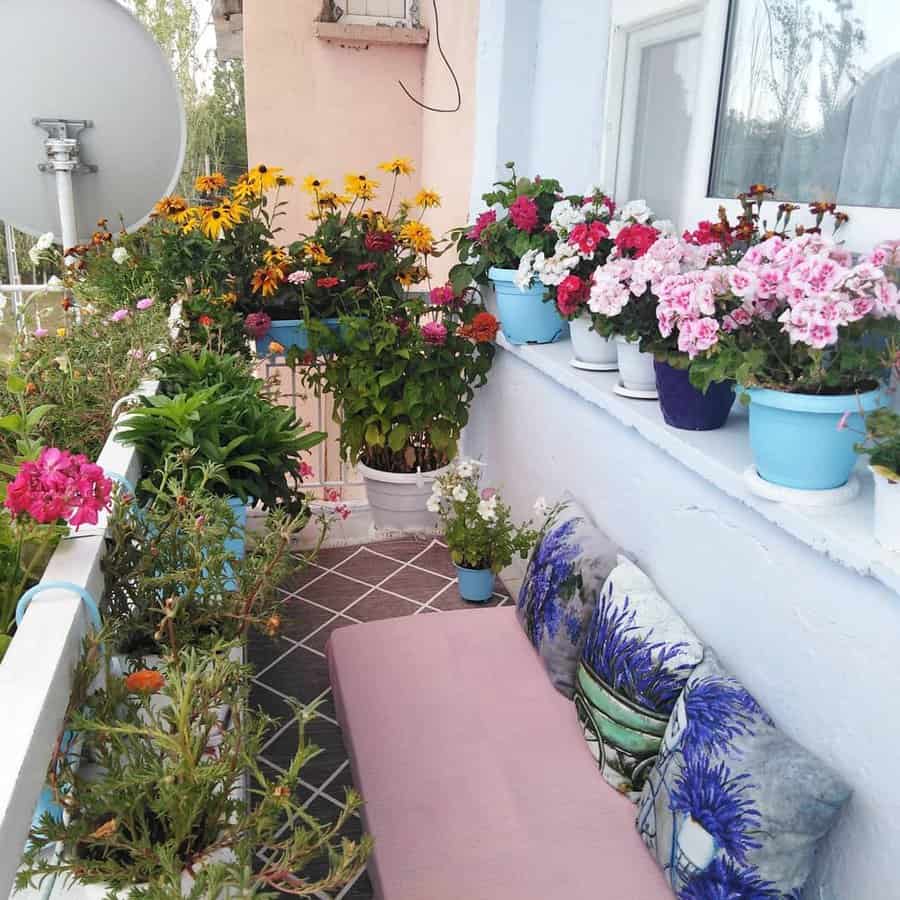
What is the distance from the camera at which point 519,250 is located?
7.18 ft

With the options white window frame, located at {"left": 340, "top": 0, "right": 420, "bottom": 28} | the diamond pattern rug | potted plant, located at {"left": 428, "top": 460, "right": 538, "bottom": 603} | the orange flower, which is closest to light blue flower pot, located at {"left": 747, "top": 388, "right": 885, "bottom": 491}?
the orange flower

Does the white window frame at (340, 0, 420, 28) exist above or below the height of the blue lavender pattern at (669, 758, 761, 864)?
above

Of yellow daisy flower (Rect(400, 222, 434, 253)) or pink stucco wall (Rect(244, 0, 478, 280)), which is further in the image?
pink stucco wall (Rect(244, 0, 478, 280))

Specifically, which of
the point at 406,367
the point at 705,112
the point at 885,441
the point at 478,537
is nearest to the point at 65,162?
the point at 406,367

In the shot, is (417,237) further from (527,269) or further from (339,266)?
(527,269)

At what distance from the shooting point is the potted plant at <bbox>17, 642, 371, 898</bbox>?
75 centimetres

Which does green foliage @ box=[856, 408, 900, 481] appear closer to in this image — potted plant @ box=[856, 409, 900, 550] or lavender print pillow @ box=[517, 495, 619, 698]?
potted plant @ box=[856, 409, 900, 550]

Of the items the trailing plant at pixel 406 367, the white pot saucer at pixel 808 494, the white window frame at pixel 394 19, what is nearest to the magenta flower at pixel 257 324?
the trailing plant at pixel 406 367

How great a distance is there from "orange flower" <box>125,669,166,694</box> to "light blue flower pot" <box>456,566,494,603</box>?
1.64 metres

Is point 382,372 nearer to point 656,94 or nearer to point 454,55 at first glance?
point 656,94

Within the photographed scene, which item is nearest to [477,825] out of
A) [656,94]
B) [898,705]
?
[898,705]

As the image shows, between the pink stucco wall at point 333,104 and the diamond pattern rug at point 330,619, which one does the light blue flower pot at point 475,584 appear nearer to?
the diamond pattern rug at point 330,619

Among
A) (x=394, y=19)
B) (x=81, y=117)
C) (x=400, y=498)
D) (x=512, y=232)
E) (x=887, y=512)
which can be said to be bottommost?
(x=400, y=498)

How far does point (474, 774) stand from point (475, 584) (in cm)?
99
